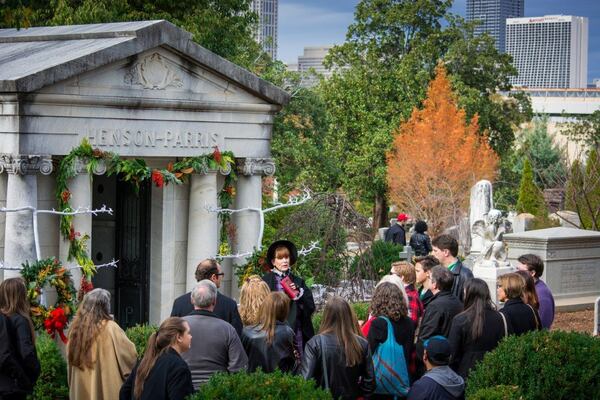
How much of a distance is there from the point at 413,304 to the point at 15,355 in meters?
3.92

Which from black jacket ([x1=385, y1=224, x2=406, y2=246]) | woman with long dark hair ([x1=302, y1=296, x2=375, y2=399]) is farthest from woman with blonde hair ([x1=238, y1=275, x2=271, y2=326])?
black jacket ([x1=385, y1=224, x2=406, y2=246])

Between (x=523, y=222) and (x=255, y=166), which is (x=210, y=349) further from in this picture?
(x=523, y=222)

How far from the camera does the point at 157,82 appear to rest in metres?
13.8

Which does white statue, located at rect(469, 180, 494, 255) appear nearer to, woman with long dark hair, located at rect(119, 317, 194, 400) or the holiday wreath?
the holiday wreath

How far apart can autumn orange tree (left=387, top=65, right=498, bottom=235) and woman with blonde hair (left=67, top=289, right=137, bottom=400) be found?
111 feet

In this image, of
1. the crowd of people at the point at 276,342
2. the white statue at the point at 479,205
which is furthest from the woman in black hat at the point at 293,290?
the white statue at the point at 479,205

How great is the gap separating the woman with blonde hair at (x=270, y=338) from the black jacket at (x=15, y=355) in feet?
5.77

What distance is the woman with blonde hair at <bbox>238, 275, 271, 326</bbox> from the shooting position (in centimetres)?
969

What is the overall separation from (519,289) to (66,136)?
5.36 meters

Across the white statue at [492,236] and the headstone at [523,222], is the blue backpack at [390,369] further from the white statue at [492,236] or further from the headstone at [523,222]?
the headstone at [523,222]

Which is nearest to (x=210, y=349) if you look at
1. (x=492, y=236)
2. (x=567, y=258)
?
(x=492, y=236)

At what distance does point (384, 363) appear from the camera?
9781 mm

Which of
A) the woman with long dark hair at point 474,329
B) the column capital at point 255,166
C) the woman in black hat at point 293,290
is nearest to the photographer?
the woman with long dark hair at point 474,329

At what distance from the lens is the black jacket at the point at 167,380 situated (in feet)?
26.0
